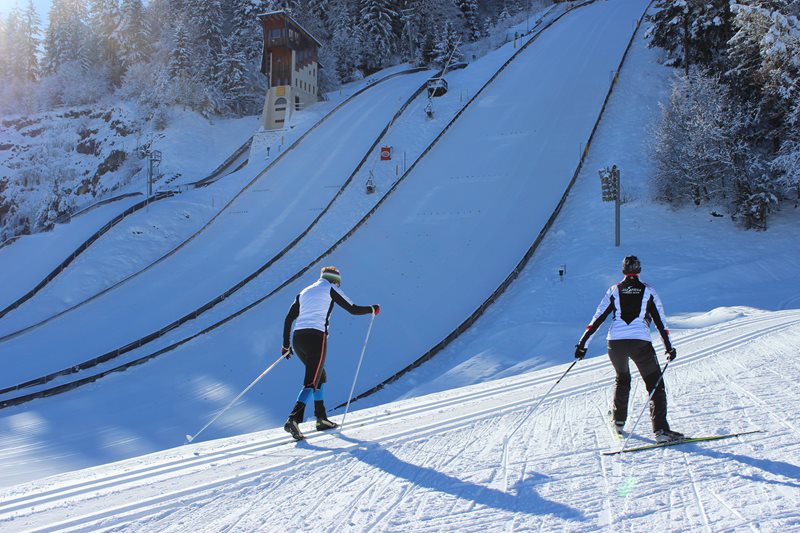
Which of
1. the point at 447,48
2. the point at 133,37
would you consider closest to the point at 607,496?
the point at 447,48

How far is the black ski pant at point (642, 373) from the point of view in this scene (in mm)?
5336

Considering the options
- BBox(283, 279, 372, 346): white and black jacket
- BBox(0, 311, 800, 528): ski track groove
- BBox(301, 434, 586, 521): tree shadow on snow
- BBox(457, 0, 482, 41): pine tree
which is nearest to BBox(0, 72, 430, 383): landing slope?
BBox(0, 311, 800, 528): ski track groove

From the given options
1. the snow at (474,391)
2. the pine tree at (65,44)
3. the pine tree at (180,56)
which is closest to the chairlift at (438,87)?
the snow at (474,391)

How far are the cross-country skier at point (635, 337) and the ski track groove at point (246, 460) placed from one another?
27.8 inches

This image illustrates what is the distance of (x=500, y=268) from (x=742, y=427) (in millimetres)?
13743

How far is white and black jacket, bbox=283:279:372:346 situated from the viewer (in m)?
6.30

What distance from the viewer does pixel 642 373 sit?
18.0ft

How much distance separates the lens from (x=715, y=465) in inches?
184

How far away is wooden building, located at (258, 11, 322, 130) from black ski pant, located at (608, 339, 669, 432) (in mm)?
39759

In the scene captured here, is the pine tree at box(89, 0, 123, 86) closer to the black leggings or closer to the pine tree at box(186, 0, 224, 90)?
A: the pine tree at box(186, 0, 224, 90)

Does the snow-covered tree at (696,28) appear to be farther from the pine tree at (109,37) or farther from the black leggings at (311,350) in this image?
the pine tree at (109,37)

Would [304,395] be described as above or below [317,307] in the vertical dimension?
below

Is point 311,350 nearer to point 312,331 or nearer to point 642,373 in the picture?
point 312,331

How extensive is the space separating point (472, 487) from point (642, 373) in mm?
2176
